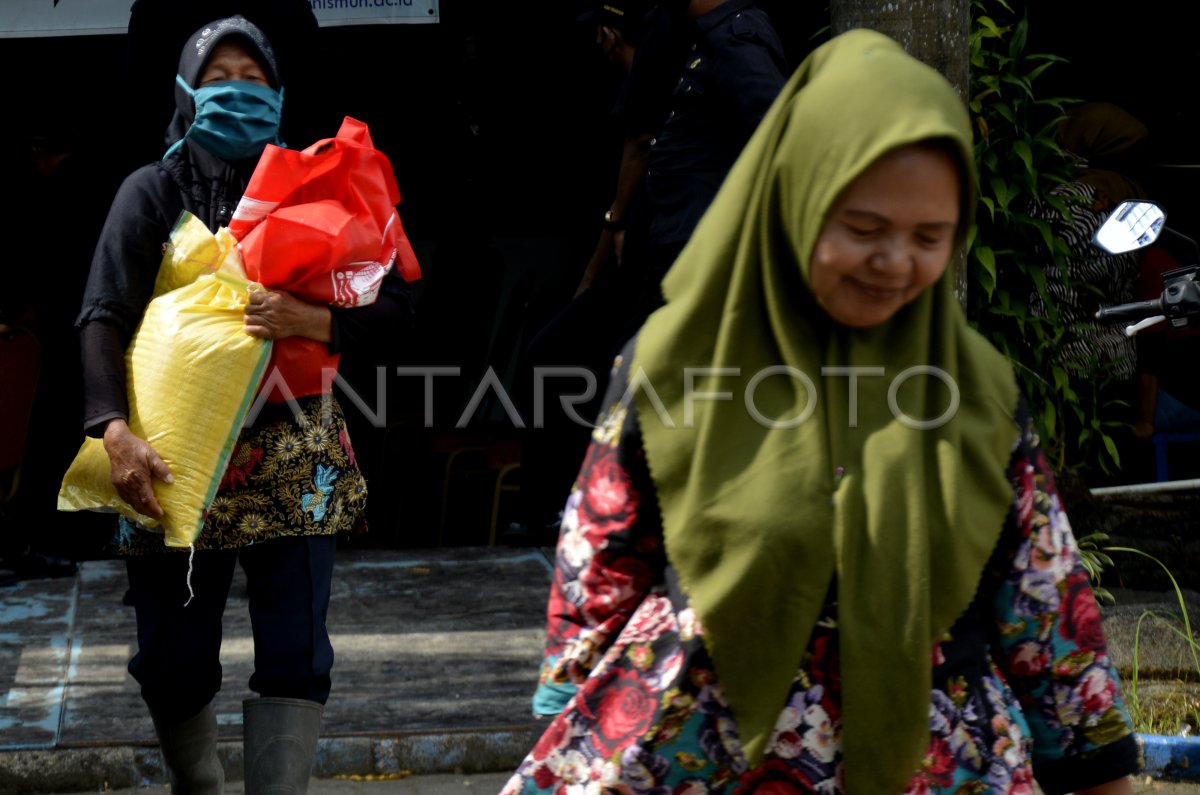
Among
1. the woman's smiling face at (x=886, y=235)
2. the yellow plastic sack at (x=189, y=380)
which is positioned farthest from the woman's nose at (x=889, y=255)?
the yellow plastic sack at (x=189, y=380)

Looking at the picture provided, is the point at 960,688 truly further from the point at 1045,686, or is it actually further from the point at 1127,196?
the point at 1127,196

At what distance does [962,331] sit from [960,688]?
1.48 ft

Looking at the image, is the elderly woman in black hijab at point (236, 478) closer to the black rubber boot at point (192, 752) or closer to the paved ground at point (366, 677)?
the black rubber boot at point (192, 752)

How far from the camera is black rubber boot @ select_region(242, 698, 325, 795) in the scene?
3.35 m

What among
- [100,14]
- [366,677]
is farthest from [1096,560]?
[100,14]

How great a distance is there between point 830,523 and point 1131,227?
2.31 metres

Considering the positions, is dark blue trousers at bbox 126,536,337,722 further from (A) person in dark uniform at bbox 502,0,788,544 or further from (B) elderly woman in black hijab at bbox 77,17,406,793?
(A) person in dark uniform at bbox 502,0,788,544

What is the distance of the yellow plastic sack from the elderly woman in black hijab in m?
0.05

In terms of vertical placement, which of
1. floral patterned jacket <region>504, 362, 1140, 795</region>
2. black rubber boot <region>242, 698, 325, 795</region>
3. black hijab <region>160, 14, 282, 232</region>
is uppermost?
black hijab <region>160, 14, 282, 232</region>

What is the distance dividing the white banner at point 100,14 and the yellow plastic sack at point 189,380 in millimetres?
3197

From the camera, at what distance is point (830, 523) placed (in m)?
1.87

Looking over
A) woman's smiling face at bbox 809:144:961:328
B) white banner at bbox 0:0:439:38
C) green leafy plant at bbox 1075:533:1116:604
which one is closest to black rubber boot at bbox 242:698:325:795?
woman's smiling face at bbox 809:144:961:328

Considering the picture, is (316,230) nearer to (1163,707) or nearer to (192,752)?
(192,752)

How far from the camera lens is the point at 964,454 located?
1.91 m
